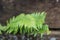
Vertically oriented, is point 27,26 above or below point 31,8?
below

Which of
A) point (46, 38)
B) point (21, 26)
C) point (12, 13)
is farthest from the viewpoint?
point (12, 13)

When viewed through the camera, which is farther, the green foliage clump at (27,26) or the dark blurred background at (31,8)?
the dark blurred background at (31,8)

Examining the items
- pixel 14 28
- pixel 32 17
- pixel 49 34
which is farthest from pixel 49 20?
pixel 14 28

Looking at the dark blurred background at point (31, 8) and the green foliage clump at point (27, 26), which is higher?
the dark blurred background at point (31, 8)

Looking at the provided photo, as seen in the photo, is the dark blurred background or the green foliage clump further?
the dark blurred background

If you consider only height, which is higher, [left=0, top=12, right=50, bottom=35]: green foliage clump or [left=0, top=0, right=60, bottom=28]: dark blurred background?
[left=0, top=0, right=60, bottom=28]: dark blurred background

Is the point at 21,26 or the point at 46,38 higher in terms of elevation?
the point at 21,26

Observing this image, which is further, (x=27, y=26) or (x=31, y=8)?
(x=31, y=8)

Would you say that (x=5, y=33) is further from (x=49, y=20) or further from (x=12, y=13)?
→ (x=49, y=20)
